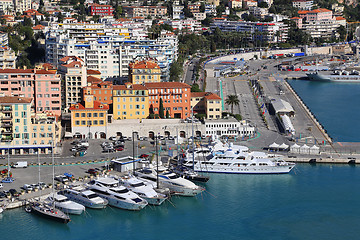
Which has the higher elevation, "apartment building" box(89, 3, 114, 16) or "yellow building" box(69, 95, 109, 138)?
"apartment building" box(89, 3, 114, 16)

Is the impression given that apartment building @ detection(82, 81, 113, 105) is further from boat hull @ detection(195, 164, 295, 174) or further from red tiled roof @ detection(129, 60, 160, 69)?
boat hull @ detection(195, 164, 295, 174)

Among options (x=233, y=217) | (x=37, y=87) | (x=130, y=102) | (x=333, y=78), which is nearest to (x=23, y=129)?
(x=37, y=87)

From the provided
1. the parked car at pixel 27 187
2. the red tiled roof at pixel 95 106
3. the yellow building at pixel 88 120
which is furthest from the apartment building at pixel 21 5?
the parked car at pixel 27 187

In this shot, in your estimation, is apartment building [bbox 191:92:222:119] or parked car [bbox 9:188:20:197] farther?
apartment building [bbox 191:92:222:119]

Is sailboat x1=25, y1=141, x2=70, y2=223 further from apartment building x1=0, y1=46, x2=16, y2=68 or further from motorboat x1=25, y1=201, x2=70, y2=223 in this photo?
apartment building x1=0, y1=46, x2=16, y2=68

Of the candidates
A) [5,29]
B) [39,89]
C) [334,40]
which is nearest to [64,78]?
[39,89]

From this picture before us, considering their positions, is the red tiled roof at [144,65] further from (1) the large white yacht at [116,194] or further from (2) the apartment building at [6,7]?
(2) the apartment building at [6,7]

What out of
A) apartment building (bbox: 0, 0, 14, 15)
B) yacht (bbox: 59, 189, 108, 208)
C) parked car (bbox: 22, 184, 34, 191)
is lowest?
yacht (bbox: 59, 189, 108, 208)

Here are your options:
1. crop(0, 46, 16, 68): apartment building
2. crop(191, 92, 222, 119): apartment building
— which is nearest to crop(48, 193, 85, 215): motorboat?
crop(191, 92, 222, 119): apartment building

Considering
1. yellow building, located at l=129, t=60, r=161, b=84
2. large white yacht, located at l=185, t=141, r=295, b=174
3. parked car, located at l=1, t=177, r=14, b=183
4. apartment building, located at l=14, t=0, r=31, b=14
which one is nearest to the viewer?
parked car, located at l=1, t=177, r=14, b=183

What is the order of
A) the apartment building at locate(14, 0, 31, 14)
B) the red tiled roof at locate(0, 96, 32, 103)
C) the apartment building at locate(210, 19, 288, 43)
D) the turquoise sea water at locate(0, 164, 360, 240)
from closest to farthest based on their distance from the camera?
the turquoise sea water at locate(0, 164, 360, 240) < the red tiled roof at locate(0, 96, 32, 103) < the apartment building at locate(14, 0, 31, 14) < the apartment building at locate(210, 19, 288, 43)
